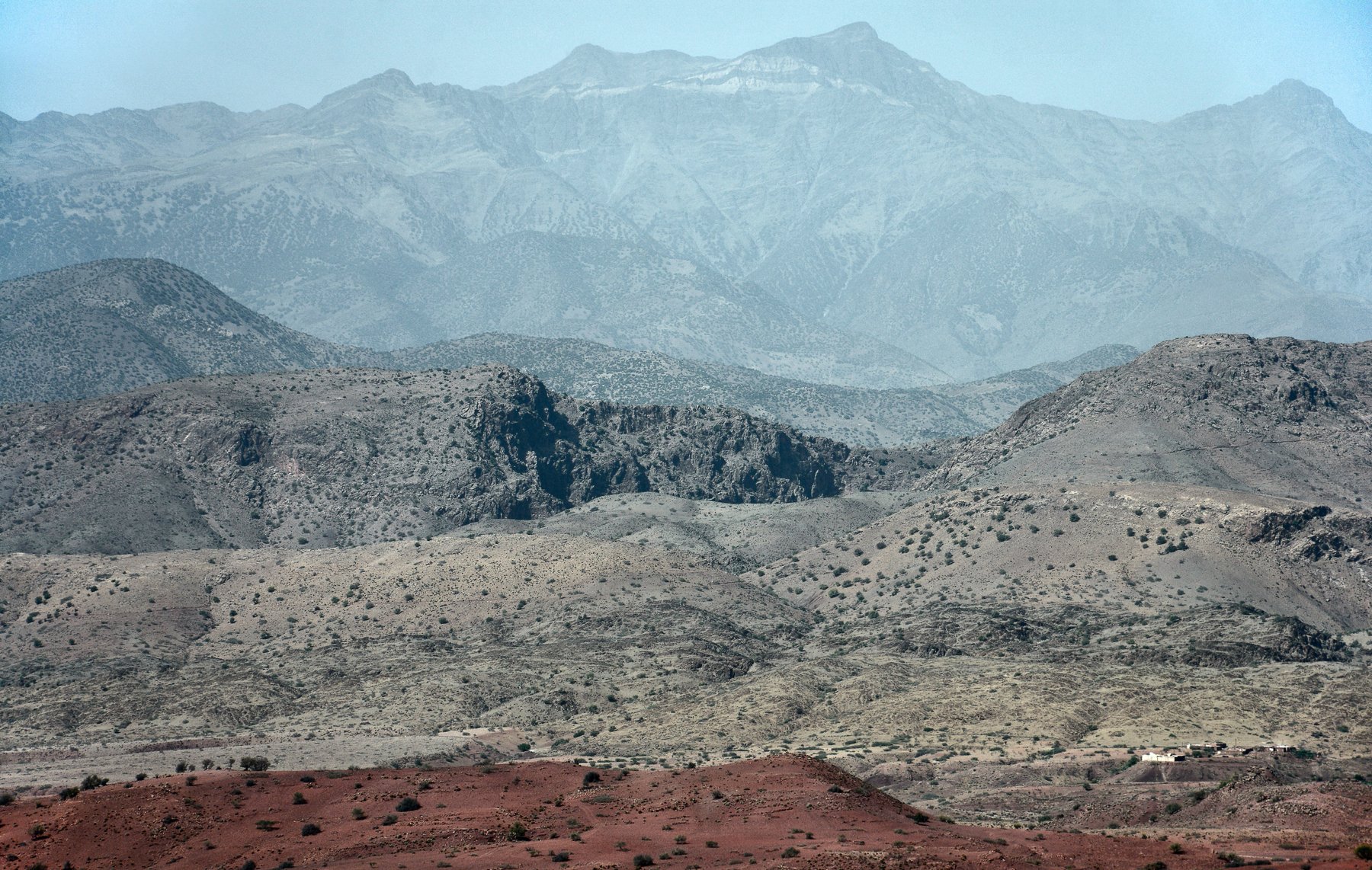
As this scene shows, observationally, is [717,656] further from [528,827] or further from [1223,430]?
[1223,430]

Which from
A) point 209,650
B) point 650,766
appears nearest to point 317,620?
point 209,650

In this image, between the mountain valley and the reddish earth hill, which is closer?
the reddish earth hill

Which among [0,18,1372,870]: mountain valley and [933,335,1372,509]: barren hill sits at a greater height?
[933,335,1372,509]: barren hill

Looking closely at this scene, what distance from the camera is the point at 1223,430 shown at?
599 ft

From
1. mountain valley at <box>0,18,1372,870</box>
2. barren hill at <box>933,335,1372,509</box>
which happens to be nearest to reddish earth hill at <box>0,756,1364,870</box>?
mountain valley at <box>0,18,1372,870</box>

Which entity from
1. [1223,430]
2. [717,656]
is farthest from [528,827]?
[1223,430]

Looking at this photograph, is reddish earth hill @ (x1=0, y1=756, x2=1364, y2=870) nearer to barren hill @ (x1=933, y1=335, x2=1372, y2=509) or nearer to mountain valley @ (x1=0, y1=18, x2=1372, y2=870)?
mountain valley @ (x1=0, y1=18, x2=1372, y2=870)

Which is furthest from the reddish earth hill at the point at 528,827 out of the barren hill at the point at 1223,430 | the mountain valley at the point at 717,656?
the barren hill at the point at 1223,430

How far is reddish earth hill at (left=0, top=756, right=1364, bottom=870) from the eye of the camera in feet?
191

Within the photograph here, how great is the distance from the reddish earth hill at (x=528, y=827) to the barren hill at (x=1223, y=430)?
353ft

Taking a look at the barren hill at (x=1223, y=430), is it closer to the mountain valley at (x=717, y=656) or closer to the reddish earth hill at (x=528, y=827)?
the mountain valley at (x=717, y=656)

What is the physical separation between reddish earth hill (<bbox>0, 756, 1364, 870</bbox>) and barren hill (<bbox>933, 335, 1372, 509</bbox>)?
4233 inches

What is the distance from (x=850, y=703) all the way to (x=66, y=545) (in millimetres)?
90132

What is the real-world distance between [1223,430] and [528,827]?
5284 inches
